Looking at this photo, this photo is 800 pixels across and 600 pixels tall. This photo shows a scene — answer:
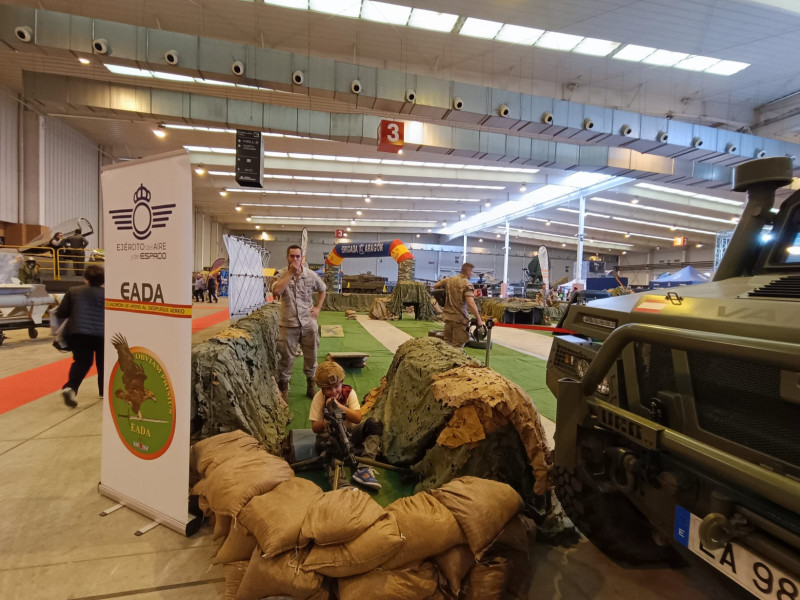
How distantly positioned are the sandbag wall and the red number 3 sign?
8918mm

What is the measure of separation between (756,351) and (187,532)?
287cm

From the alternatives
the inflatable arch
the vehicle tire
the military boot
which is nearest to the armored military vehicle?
the military boot

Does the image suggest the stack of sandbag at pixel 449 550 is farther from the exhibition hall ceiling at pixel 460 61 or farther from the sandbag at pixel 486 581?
the exhibition hall ceiling at pixel 460 61

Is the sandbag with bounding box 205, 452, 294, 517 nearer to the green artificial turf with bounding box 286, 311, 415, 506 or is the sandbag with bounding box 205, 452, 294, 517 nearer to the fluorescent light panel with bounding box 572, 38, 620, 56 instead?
the green artificial turf with bounding box 286, 311, 415, 506

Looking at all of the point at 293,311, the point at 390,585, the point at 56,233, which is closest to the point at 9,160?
the point at 56,233

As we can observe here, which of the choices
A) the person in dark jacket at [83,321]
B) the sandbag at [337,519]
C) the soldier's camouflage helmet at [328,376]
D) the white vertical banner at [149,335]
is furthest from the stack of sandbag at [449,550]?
the person in dark jacket at [83,321]

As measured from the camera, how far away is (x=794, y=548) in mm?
1011

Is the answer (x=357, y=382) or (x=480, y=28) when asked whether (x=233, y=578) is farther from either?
(x=480, y=28)

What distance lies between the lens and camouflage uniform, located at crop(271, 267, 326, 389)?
4.38 meters

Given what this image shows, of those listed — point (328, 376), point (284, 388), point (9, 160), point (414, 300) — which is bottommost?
point (284, 388)

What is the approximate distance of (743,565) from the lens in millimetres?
1126

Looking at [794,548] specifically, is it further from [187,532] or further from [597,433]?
[187,532]

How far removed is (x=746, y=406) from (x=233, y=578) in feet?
7.27

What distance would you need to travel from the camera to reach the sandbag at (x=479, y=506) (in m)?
1.73
